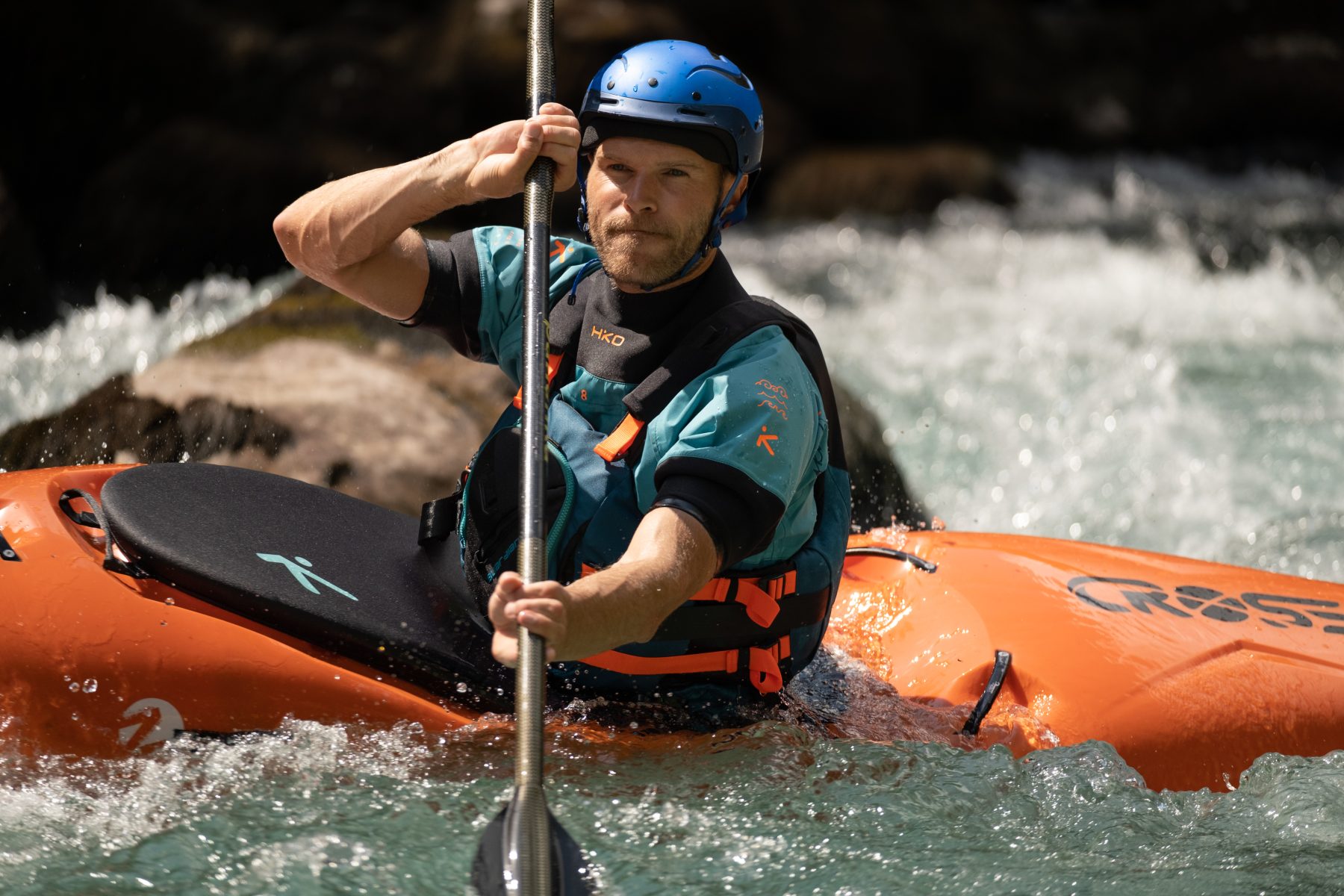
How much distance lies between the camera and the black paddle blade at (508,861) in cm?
177

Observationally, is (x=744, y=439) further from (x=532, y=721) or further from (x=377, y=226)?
(x=377, y=226)

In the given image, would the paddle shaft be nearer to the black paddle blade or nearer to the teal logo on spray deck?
the black paddle blade

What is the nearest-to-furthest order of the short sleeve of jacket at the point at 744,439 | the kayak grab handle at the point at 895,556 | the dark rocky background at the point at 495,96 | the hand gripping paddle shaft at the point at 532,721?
the hand gripping paddle shaft at the point at 532,721 → the short sleeve of jacket at the point at 744,439 → the kayak grab handle at the point at 895,556 → the dark rocky background at the point at 495,96

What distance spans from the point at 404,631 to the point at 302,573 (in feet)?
0.72

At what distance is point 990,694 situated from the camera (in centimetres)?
258

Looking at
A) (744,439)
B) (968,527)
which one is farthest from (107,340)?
(744,439)

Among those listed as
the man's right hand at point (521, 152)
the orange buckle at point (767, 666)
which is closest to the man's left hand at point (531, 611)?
the orange buckle at point (767, 666)

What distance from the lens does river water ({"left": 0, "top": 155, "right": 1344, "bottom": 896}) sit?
2076 mm

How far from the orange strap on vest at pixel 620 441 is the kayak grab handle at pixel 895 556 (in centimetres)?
95

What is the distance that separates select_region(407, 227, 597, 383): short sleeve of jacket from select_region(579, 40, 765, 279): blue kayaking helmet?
0.18 metres

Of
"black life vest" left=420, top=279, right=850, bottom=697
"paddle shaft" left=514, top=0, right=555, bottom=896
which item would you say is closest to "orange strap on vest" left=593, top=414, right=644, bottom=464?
"black life vest" left=420, top=279, right=850, bottom=697

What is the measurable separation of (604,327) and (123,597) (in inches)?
35.7

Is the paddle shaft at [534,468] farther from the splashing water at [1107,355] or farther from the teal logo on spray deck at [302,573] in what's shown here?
the splashing water at [1107,355]

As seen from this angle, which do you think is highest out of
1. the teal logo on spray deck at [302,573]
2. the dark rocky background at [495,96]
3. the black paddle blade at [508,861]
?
the dark rocky background at [495,96]
